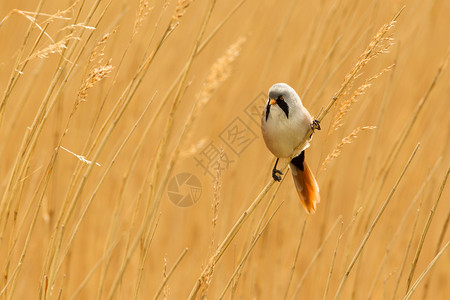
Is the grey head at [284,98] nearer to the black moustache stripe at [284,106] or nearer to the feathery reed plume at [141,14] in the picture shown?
the black moustache stripe at [284,106]

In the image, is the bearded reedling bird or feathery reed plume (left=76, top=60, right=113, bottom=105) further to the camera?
the bearded reedling bird

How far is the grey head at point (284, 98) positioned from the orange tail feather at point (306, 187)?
0.21m

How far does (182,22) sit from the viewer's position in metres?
3.06

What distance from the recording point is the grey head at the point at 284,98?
5.98 ft

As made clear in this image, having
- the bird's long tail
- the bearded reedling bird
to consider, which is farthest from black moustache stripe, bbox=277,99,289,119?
the bird's long tail

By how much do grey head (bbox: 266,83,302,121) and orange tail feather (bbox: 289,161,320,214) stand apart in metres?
0.21

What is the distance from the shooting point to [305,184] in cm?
198

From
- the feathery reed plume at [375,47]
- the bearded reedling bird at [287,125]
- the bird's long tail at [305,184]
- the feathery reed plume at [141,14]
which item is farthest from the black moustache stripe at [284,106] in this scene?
the feathery reed plume at [141,14]

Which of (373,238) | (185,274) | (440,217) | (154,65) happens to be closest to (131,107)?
(154,65)

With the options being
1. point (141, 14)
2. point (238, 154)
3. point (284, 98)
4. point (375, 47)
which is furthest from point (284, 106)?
point (141, 14)

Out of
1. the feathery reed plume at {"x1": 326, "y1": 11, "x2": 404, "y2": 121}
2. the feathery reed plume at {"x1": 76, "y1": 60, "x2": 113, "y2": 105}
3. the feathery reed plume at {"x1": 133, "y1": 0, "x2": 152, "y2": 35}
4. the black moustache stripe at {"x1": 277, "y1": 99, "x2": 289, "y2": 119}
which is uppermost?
the feathery reed plume at {"x1": 326, "y1": 11, "x2": 404, "y2": 121}

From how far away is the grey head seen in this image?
1.82 metres

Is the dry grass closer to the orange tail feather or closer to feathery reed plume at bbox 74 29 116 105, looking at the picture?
the orange tail feather

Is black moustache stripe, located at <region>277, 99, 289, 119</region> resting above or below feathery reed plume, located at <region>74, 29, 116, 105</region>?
above
